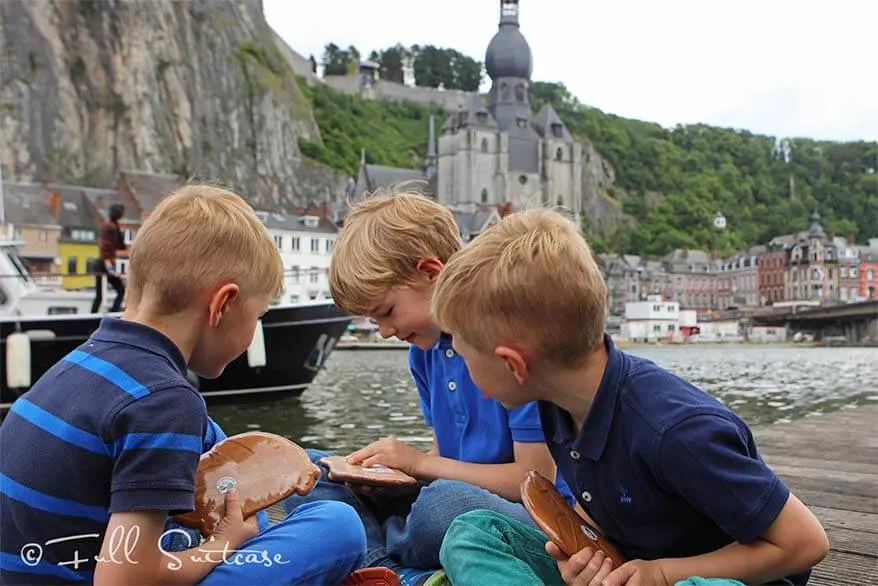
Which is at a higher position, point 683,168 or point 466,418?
point 683,168

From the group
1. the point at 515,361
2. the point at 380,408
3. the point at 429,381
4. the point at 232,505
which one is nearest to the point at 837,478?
the point at 429,381

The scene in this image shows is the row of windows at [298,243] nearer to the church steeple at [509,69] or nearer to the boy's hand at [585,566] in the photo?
the church steeple at [509,69]

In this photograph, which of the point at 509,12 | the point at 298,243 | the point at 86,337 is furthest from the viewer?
the point at 509,12

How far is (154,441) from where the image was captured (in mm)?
1402

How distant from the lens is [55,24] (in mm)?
45781

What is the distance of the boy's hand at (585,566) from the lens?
161 centimetres

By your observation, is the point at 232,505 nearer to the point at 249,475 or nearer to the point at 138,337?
the point at 249,475

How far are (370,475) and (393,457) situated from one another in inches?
3.6

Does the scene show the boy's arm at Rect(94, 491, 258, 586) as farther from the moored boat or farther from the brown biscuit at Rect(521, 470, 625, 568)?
the moored boat

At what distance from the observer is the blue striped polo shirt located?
140cm

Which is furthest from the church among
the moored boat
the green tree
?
the moored boat

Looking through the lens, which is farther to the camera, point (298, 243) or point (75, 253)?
point (298, 243)

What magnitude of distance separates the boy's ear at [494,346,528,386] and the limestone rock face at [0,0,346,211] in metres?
44.8

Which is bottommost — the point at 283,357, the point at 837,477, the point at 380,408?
the point at 380,408
